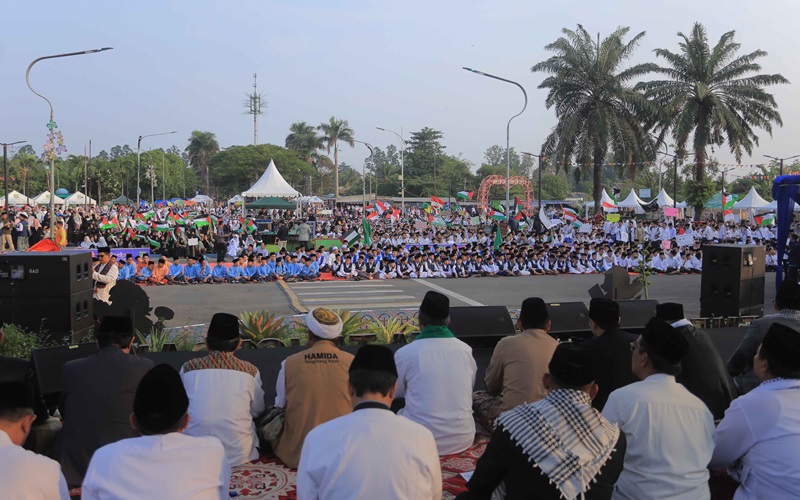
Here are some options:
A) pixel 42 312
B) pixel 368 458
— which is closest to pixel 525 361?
pixel 368 458

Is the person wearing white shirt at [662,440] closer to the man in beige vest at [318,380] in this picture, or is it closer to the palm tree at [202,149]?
the man in beige vest at [318,380]

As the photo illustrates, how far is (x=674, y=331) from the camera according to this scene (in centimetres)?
394

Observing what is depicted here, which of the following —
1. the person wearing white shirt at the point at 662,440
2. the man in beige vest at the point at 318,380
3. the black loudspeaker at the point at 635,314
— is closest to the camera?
the person wearing white shirt at the point at 662,440

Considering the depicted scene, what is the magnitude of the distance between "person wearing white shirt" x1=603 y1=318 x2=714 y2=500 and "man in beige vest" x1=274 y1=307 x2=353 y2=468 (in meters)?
2.37

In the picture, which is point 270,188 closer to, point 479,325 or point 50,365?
point 479,325

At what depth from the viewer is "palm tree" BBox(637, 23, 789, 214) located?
3450cm

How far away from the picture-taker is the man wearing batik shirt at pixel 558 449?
3.12 metres

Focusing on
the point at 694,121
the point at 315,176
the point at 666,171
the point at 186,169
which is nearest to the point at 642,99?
the point at 694,121

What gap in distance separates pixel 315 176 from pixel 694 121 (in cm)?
7647

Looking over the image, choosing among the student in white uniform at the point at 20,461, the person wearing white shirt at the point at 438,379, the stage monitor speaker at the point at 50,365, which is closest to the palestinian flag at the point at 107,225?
the stage monitor speaker at the point at 50,365

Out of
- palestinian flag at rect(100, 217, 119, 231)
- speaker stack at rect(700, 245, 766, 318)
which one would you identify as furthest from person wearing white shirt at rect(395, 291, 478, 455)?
palestinian flag at rect(100, 217, 119, 231)

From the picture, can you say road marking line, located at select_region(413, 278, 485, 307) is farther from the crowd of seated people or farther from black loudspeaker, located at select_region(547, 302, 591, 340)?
the crowd of seated people

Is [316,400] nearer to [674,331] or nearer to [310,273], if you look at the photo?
[674,331]

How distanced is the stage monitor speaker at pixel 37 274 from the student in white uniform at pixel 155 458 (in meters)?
6.38
